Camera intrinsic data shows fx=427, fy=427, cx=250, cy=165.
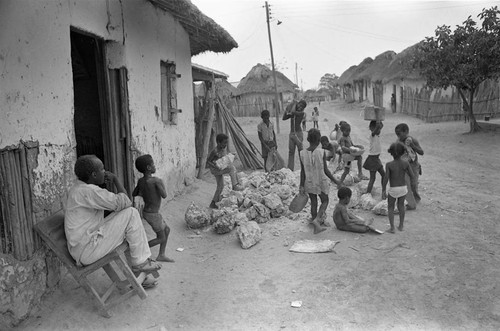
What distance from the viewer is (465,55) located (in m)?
12.6

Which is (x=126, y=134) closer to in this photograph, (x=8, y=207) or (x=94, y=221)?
(x=94, y=221)

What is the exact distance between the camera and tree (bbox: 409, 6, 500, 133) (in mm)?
12109

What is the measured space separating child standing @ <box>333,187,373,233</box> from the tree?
9627 millimetres

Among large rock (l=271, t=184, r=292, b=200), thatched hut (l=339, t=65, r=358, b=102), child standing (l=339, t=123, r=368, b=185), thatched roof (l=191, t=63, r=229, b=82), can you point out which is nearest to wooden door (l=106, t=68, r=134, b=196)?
large rock (l=271, t=184, r=292, b=200)

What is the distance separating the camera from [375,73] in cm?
2992

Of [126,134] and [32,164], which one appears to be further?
[126,134]

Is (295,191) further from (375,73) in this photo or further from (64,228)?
(375,73)

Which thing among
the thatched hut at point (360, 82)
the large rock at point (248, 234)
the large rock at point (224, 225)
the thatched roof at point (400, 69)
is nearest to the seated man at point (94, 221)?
the large rock at point (248, 234)

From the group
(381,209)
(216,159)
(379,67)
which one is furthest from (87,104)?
(379,67)

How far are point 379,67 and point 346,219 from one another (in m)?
27.7

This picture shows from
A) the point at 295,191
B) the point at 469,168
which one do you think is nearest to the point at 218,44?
the point at 295,191

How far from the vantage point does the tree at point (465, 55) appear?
12.1m

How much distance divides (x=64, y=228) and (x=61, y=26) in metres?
1.79

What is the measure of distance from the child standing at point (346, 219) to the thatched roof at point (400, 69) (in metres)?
20.9
